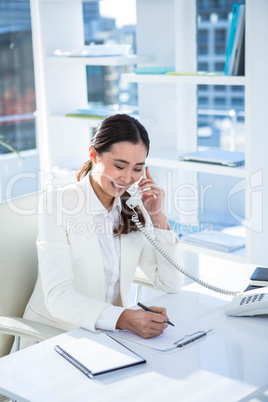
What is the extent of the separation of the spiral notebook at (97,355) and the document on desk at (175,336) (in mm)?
61

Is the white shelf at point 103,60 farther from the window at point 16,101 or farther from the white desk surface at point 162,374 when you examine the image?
the white desk surface at point 162,374

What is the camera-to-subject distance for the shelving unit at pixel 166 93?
2.51 m

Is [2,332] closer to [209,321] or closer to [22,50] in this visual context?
[209,321]

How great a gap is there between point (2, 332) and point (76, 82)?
6.63 feet

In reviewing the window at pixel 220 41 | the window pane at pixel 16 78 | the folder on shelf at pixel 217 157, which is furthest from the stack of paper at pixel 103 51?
the folder on shelf at pixel 217 157

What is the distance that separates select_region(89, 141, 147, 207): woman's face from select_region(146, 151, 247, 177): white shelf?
0.79m

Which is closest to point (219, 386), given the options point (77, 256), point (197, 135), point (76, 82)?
point (77, 256)

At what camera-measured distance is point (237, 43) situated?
102 inches

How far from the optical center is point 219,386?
4.34 feet

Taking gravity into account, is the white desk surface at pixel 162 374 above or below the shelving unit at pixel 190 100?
below

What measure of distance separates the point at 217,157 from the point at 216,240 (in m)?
0.44

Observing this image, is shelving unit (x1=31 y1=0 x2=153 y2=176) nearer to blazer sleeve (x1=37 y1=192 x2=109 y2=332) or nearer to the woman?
the woman

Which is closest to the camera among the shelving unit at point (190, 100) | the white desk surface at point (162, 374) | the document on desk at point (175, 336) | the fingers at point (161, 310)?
the white desk surface at point (162, 374)

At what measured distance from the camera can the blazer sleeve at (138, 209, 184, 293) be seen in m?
1.99
